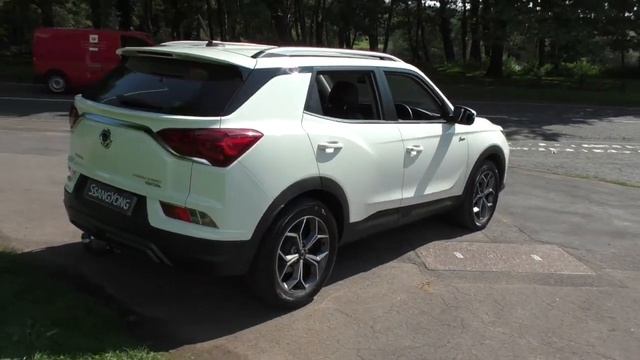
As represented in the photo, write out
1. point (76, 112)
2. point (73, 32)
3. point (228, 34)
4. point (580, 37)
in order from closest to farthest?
point (76, 112) < point (73, 32) < point (580, 37) < point (228, 34)

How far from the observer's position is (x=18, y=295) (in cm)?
406

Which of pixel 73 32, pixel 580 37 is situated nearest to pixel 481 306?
pixel 73 32

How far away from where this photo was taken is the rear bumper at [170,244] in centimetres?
374

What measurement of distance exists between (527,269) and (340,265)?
→ 154 cm

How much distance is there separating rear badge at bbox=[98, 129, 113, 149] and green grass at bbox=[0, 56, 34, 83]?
2224cm

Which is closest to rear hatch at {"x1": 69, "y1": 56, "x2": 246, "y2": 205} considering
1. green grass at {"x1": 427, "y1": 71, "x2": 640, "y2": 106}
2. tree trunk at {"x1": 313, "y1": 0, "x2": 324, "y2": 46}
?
green grass at {"x1": 427, "y1": 71, "x2": 640, "y2": 106}

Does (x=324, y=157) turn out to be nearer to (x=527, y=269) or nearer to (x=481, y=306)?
(x=481, y=306)

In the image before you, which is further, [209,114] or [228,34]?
[228,34]

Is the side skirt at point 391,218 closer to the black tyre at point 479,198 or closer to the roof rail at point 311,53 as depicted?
the black tyre at point 479,198

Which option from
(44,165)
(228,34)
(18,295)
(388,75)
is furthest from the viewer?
(228,34)

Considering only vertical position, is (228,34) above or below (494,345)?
above

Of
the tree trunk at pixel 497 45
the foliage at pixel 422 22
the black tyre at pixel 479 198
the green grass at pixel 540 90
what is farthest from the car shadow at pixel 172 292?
the tree trunk at pixel 497 45

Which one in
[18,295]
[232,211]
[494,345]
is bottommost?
[494,345]

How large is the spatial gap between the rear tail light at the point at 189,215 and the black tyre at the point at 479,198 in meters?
3.07
